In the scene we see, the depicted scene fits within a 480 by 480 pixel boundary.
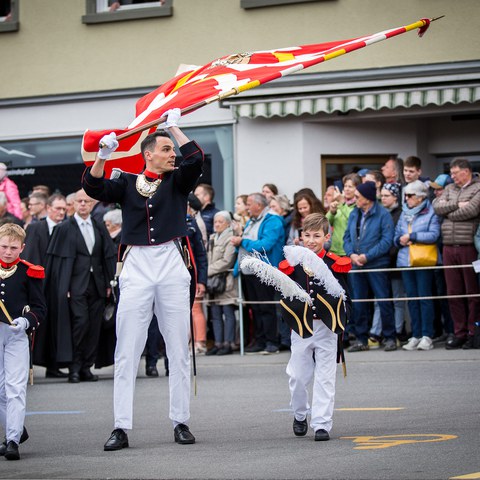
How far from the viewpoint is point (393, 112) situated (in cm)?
1927

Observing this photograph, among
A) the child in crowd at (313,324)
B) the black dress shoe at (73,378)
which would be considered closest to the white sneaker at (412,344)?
the black dress shoe at (73,378)

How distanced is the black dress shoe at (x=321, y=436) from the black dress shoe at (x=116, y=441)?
137 cm

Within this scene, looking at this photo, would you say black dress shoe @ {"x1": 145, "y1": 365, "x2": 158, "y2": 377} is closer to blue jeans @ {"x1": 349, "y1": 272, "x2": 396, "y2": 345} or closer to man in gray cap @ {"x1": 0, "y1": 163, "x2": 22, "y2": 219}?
blue jeans @ {"x1": 349, "y1": 272, "x2": 396, "y2": 345}

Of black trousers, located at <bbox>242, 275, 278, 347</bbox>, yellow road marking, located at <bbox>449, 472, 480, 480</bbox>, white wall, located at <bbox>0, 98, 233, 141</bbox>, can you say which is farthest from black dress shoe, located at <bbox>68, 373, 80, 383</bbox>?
yellow road marking, located at <bbox>449, 472, 480, 480</bbox>

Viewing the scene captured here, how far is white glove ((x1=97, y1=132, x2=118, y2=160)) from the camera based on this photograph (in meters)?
8.73

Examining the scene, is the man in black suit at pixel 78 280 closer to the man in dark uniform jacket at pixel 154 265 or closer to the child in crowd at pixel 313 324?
the man in dark uniform jacket at pixel 154 265

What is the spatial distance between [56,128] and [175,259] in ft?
43.4

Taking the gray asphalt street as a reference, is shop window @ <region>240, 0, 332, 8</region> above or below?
above

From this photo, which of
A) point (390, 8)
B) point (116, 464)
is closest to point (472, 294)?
point (390, 8)

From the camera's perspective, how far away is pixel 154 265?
9055 mm

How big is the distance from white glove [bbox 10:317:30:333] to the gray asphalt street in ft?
2.92

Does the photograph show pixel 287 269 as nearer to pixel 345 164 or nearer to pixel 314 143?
pixel 314 143

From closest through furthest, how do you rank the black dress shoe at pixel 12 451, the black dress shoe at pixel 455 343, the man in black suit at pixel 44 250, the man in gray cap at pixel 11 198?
the black dress shoe at pixel 12 451 → the man in black suit at pixel 44 250 → the black dress shoe at pixel 455 343 → the man in gray cap at pixel 11 198

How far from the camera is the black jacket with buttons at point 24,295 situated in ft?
29.6
